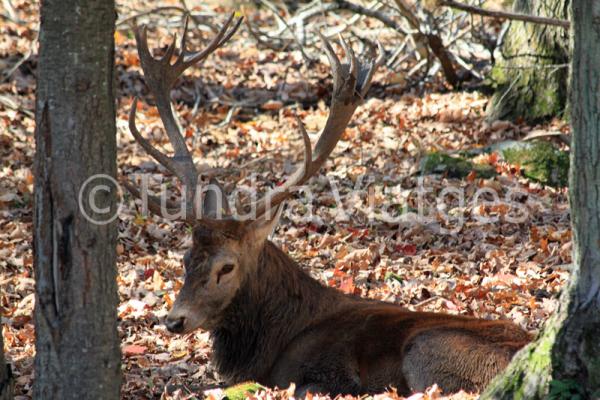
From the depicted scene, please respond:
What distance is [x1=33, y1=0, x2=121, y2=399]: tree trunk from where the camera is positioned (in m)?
4.50

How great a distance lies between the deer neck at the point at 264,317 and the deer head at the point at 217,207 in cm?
11

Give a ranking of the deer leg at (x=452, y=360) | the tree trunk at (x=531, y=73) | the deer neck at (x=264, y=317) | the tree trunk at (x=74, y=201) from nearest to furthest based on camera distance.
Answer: the tree trunk at (x=74, y=201) < the deer leg at (x=452, y=360) < the deer neck at (x=264, y=317) < the tree trunk at (x=531, y=73)

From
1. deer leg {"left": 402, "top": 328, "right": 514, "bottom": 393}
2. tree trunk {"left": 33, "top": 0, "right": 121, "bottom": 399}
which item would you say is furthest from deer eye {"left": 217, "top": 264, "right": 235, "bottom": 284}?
tree trunk {"left": 33, "top": 0, "right": 121, "bottom": 399}

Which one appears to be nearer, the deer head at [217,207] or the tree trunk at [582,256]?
the tree trunk at [582,256]

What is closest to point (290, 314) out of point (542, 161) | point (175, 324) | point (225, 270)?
point (225, 270)

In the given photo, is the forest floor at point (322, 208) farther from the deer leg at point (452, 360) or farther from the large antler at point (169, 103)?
the large antler at point (169, 103)

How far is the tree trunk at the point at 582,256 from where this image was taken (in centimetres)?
413

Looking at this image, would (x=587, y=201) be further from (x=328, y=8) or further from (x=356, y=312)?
(x=328, y=8)

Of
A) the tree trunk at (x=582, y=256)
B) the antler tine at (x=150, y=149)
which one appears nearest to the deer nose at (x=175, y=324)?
the antler tine at (x=150, y=149)

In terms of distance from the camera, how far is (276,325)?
688 centimetres

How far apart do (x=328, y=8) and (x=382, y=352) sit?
8163 mm

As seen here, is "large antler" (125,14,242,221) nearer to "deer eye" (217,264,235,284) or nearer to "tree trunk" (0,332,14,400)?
"deer eye" (217,264,235,284)

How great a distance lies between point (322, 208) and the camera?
10.3 m

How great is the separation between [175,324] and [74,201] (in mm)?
2035
